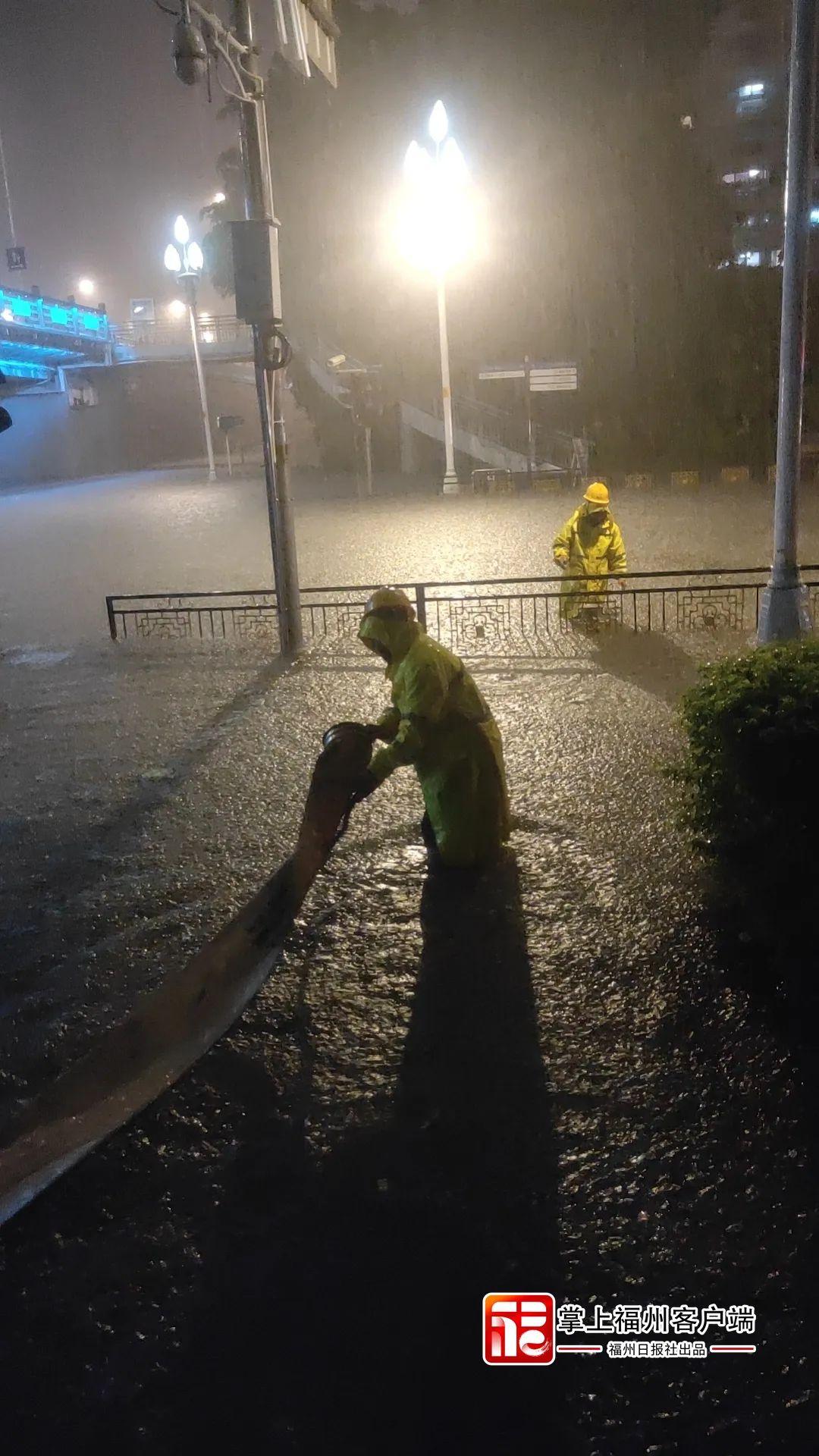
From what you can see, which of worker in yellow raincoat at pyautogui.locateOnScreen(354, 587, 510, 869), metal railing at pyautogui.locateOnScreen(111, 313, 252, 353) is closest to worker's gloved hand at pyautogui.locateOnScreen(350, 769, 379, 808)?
worker in yellow raincoat at pyautogui.locateOnScreen(354, 587, 510, 869)

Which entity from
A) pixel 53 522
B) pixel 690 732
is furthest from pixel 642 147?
pixel 690 732

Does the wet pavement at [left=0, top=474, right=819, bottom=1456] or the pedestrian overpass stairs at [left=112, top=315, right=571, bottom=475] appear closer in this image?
the wet pavement at [left=0, top=474, right=819, bottom=1456]

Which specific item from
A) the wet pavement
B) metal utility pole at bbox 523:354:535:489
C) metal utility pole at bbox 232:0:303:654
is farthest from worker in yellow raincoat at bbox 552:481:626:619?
metal utility pole at bbox 523:354:535:489

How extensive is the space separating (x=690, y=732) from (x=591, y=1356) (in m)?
2.85

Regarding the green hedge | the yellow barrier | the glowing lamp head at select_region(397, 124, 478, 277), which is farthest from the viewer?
the yellow barrier

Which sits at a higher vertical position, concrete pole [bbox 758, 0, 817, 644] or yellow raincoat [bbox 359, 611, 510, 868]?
concrete pole [bbox 758, 0, 817, 644]

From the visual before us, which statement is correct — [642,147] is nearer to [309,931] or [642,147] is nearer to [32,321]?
[32,321]

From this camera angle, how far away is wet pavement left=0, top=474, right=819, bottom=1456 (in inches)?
107

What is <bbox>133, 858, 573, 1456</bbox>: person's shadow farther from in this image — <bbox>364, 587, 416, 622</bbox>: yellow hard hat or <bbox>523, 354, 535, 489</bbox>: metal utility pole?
<bbox>523, 354, 535, 489</bbox>: metal utility pole

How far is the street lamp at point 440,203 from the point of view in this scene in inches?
1070

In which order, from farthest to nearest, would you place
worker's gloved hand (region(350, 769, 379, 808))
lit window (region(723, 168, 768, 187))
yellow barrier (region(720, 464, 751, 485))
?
lit window (region(723, 168, 768, 187)) → yellow barrier (region(720, 464, 751, 485)) → worker's gloved hand (region(350, 769, 379, 808))

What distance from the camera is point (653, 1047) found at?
13.3ft

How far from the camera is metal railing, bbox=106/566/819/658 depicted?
10.8m

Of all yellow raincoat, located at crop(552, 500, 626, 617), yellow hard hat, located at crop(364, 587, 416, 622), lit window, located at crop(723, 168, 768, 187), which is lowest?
yellow raincoat, located at crop(552, 500, 626, 617)
